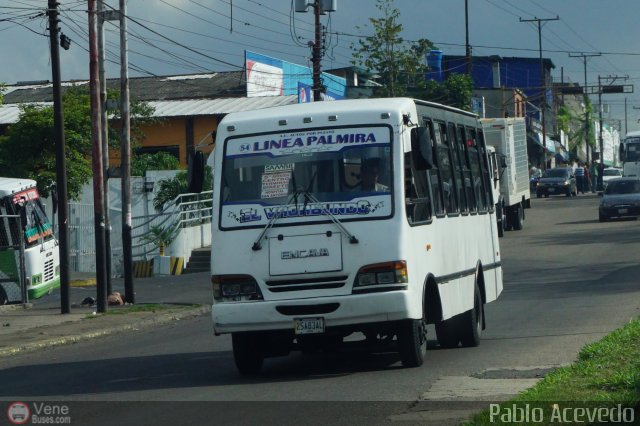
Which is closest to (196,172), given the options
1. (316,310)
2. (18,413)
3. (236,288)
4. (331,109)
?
(236,288)

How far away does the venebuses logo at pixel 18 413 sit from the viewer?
399 inches

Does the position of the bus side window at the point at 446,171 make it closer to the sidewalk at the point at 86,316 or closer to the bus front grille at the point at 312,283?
the bus front grille at the point at 312,283

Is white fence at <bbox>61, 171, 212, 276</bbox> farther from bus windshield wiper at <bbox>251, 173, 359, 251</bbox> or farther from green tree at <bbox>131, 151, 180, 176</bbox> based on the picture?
bus windshield wiper at <bbox>251, 173, 359, 251</bbox>

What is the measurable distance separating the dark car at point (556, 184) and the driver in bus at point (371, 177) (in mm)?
58221

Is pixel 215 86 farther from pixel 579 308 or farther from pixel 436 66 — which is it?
pixel 579 308

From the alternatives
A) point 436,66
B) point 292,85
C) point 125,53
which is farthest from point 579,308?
point 436,66

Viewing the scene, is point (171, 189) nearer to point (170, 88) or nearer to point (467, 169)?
point (170, 88)

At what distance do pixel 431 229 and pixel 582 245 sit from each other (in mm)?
22915

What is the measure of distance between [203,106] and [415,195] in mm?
43572

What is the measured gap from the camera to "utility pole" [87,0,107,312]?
75.3ft

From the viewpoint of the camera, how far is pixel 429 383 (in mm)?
11203

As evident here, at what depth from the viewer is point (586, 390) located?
941 centimetres

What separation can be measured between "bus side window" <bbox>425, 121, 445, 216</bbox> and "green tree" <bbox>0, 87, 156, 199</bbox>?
2885 cm

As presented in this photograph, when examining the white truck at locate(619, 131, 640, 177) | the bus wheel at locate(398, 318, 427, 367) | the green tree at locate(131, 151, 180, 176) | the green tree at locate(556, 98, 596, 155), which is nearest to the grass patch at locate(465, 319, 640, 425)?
the bus wheel at locate(398, 318, 427, 367)
